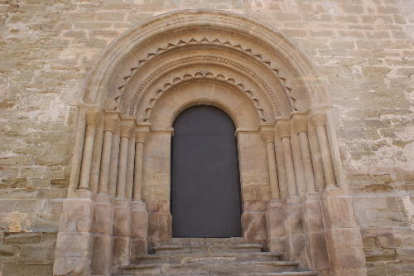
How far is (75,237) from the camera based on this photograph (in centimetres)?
391

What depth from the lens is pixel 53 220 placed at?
13.7ft

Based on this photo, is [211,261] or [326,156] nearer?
[211,261]

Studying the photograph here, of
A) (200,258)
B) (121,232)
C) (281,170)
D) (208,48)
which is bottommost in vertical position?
(200,258)

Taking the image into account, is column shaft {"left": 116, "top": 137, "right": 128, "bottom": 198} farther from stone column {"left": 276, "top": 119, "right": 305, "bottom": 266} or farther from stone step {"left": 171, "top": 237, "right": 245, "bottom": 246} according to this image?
stone column {"left": 276, "top": 119, "right": 305, "bottom": 266}

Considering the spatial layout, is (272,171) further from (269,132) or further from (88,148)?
(88,148)

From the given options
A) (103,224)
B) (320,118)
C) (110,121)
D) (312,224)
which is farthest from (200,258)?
(320,118)

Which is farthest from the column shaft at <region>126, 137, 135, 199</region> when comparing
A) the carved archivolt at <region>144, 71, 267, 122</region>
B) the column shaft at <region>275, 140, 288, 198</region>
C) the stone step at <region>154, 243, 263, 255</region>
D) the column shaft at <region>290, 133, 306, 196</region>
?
the column shaft at <region>290, 133, 306, 196</region>

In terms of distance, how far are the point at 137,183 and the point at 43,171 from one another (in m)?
1.25

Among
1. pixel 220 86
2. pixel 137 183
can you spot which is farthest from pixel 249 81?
pixel 137 183

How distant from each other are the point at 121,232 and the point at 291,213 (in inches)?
89.9

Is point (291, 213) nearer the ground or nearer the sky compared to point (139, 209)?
nearer the ground

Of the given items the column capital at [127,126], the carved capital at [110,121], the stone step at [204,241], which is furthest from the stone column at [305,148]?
the carved capital at [110,121]

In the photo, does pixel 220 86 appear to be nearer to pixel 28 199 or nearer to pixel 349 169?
pixel 349 169

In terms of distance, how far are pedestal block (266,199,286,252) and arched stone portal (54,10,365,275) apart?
14 millimetres
